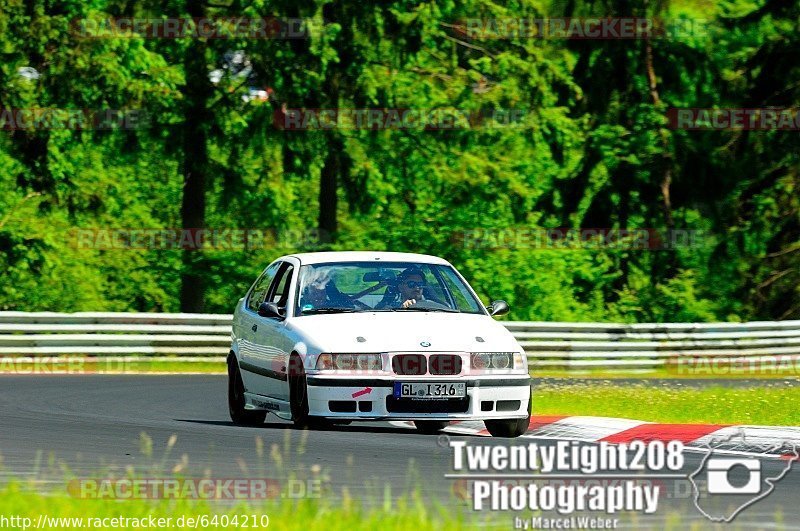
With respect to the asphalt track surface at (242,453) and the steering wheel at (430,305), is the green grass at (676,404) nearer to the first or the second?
the steering wheel at (430,305)

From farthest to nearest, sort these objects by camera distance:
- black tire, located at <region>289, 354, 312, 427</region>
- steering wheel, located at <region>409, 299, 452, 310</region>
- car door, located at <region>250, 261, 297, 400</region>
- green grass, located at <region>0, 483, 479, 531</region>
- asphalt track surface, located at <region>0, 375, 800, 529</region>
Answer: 1. steering wheel, located at <region>409, 299, 452, 310</region>
2. car door, located at <region>250, 261, 297, 400</region>
3. black tire, located at <region>289, 354, 312, 427</region>
4. asphalt track surface, located at <region>0, 375, 800, 529</region>
5. green grass, located at <region>0, 483, 479, 531</region>

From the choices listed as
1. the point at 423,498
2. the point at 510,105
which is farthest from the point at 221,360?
the point at 423,498

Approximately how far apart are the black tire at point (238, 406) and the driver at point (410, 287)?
169 cm

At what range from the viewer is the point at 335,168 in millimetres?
36531

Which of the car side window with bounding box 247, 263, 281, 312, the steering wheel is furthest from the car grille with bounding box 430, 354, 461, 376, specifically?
the car side window with bounding box 247, 263, 281, 312

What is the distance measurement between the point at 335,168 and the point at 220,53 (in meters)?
3.52

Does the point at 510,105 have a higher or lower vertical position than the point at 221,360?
higher

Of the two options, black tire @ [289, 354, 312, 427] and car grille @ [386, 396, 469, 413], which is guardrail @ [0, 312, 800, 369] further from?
car grille @ [386, 396, 469, 413]

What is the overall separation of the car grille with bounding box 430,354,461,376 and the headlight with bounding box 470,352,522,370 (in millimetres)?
132

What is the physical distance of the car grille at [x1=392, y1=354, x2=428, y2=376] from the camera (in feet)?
42.7

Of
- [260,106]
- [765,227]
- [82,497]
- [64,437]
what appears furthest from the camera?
[765,227]

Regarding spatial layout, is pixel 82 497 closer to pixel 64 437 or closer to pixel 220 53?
pixel 64 437

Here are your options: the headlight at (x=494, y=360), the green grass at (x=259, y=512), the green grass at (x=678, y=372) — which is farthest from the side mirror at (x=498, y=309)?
the green grass at (x=678, y=372)

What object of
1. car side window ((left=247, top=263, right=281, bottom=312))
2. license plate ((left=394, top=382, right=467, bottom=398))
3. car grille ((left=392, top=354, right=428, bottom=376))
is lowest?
license plate ((left=394, top=382, right=467, bottom=398))
